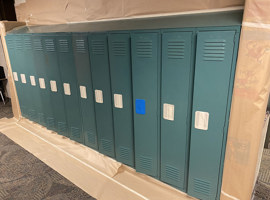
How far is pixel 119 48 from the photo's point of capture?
1.79 m

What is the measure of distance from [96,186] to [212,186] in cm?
110

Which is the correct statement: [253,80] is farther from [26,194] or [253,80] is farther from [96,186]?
[26,194]

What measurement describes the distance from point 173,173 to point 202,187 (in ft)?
0.89

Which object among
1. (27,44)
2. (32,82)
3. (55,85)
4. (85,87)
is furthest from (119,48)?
(32,82)

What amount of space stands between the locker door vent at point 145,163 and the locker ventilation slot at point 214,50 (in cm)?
111

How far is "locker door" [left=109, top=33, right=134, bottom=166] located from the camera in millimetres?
1779

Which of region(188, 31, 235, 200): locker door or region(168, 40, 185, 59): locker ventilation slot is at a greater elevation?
region(168, 40, 185, 59): locker ventilation slot

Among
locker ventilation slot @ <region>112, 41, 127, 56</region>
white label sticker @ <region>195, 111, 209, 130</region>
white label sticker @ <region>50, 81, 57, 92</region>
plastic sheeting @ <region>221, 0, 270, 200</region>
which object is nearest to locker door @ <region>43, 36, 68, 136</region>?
white label sticker @ <region>50, 81, 57, 92</region>

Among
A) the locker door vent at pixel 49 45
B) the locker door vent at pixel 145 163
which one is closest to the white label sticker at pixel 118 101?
the locker door vent at pixel 145 163

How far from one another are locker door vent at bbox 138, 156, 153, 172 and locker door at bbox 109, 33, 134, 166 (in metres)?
0.13

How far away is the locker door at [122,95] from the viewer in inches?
70.0

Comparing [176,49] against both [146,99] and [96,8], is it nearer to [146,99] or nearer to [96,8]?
[146,99]

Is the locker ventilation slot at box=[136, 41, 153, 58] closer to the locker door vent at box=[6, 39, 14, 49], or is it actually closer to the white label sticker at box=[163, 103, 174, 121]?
the white label sticker at box=[163, 103, 174, 121]

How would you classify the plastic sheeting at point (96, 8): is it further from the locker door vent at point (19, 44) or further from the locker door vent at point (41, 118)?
the locker door vent at point (41, 118)
